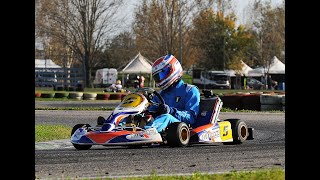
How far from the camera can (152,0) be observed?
50719 millimetres

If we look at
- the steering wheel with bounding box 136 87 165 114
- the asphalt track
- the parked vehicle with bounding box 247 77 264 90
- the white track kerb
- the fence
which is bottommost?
the white track kerb

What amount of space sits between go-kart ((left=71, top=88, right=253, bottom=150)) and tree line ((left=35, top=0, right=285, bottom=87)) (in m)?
34.1

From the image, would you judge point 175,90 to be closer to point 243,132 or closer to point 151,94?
point 151,94

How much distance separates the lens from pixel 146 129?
9.27 m

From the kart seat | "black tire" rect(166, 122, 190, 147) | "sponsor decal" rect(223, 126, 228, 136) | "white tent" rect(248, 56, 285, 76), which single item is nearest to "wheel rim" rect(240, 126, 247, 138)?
"sponsor decal" rect(223, 126, 228, 136)

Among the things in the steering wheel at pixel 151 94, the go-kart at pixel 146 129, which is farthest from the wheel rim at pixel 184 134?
the steering wheel at pixel 151 94

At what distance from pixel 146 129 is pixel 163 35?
41.6m

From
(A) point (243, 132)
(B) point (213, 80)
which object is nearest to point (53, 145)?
(A) point (243, 132)

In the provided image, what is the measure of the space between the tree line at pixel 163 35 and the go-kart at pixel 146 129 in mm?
34089

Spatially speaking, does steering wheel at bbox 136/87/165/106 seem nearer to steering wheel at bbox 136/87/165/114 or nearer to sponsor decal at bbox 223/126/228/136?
steering wheel at bbox 136/87/165/114

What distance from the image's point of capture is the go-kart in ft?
30.0

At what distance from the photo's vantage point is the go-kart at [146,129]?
9.16 meters
